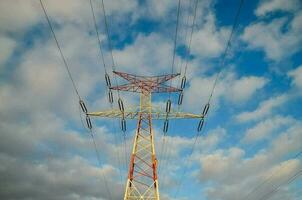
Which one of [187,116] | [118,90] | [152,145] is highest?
[118,90]

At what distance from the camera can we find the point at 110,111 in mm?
31016

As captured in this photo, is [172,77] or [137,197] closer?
[137,197]

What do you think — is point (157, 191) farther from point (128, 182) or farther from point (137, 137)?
point (137, 137)

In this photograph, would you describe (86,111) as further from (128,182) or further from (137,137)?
(128,182)

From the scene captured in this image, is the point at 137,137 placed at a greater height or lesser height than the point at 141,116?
lesser

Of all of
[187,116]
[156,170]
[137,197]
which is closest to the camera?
[137,197]

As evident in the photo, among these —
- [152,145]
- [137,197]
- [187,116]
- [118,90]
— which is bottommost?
[137,197]

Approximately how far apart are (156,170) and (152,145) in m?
2.26

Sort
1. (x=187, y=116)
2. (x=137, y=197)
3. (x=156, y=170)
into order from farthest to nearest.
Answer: (x=187, y=116)
(x=156, y=170)
(x=137, y=197)

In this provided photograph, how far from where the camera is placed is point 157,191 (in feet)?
90.9

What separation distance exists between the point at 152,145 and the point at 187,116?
4.16 meters

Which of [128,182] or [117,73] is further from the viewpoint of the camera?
[117,73]

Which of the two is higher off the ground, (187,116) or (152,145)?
(187,116)

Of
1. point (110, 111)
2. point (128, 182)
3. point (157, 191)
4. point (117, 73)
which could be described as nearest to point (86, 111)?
point (110, 111)
